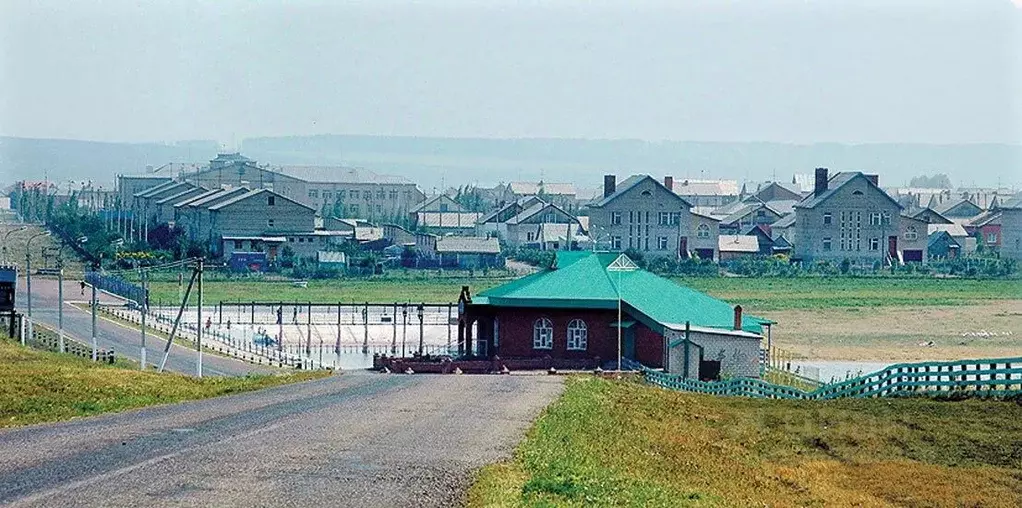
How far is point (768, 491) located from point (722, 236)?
107m

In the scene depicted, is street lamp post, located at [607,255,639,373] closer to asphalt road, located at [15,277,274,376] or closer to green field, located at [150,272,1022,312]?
asphalt road, located at [15,277,274,376]

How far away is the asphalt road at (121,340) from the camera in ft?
183

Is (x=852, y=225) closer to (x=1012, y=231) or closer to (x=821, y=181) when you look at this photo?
(x=821, y=181)

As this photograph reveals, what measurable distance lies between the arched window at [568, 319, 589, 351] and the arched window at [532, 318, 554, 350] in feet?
2.12

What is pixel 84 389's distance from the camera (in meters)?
29.2

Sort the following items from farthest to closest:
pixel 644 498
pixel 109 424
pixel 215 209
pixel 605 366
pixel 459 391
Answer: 1. pixel 215 209
2. pixel 605 366
3. pixel 459 391
4. pixel 109 424
5. pixel 644 498

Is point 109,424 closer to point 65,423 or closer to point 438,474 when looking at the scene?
point 65,423

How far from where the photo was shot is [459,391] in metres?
32.1

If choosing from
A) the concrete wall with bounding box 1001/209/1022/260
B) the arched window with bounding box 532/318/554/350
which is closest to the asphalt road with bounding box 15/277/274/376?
the arched window with bounding box 532/318/554/350

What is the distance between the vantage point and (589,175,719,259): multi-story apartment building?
118 metres

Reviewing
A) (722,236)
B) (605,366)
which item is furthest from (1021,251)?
(605,366)

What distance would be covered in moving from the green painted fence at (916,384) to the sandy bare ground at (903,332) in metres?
28.4

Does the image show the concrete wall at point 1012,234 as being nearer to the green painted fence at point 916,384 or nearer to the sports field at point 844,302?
the sports field at point 844,302

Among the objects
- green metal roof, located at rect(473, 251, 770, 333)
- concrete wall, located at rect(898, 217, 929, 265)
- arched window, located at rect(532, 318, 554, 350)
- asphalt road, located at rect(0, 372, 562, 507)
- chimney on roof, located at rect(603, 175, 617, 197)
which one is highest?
chimney on roof, located at rect(603, 175, 617, 197)
